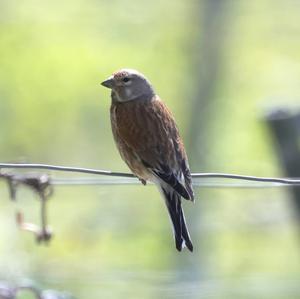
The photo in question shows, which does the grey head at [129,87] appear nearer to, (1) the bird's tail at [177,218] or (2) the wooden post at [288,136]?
(1) the bird's tail at [177,218]

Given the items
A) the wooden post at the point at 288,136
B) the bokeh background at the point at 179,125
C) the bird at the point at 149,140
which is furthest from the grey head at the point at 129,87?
the bokeh background at the point at 179,125

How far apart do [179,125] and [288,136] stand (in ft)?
20.8

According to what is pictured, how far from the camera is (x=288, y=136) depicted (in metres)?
6.31

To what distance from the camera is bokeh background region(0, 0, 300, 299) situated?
34.0 ft

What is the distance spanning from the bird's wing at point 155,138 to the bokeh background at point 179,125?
2233mm

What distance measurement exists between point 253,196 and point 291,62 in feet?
13.0

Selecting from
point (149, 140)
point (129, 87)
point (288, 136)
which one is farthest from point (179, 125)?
point (149, 140)

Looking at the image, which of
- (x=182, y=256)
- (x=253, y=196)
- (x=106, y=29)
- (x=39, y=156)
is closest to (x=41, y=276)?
(x=182, y=256)

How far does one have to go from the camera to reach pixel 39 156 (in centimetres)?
1391

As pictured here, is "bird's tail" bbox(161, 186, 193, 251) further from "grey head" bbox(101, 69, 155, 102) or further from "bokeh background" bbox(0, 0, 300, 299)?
"bokeh background" bbox(0, 0, 300, 299)

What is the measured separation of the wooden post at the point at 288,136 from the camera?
6.30 metres

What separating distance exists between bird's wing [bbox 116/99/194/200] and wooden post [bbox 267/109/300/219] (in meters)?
0.73

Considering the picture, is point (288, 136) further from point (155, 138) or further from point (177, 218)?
point (177, 218)

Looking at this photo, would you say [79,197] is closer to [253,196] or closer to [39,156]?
[39,156]
